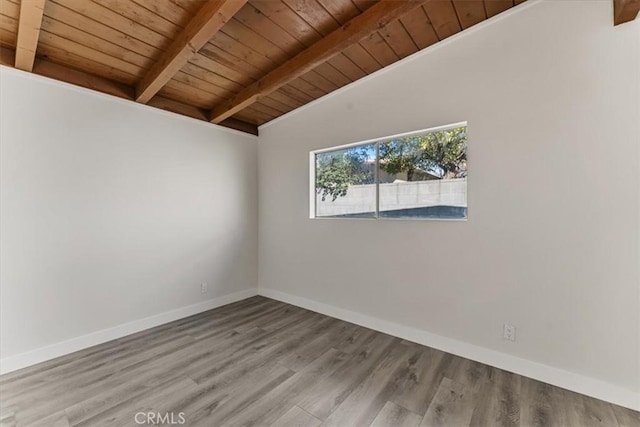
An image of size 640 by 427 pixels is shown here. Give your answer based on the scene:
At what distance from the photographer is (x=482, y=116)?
238 cm

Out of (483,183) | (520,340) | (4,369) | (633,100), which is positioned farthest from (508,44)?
(4,369)

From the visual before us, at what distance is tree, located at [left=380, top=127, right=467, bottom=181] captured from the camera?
2.57m

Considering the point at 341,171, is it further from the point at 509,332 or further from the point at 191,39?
the point at 509,332

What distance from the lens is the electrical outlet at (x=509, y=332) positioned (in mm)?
2230

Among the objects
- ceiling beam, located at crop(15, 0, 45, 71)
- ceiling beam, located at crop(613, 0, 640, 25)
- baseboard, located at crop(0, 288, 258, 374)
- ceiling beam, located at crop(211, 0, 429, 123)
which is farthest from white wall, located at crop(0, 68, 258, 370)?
ceiling beam, located at crop(613, 0, 640, 25)

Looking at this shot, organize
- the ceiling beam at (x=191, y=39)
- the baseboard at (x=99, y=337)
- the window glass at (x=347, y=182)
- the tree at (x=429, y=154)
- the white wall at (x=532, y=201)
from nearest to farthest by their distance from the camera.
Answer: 1. the ceiling beam at (x=191, y=39)
2. the white wall at (x=532, y=201)
3. the baseboard at (x=99, y=337)
4. the tree at (x=429, y=154)
5. the window glass at (x=347, y=182)

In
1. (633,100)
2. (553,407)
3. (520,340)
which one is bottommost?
(553,407)

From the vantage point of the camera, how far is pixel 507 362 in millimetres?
2236

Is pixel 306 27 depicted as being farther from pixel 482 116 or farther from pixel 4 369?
pixel 4 369

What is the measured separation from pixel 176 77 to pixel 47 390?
2786mm

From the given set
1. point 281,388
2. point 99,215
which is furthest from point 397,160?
point 99,215

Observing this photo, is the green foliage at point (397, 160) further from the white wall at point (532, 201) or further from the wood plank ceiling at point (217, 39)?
the wood plank ceiling at point (217, 39)

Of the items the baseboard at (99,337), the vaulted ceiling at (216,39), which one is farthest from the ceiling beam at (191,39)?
the baseboard at (99,337)

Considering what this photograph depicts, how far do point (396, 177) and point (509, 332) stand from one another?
1.70m
